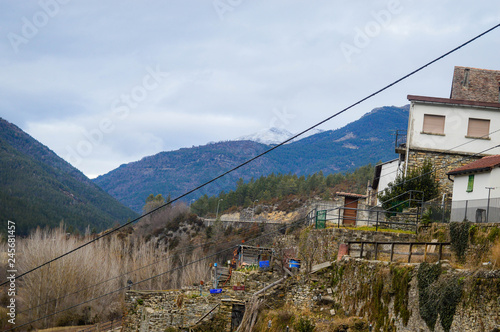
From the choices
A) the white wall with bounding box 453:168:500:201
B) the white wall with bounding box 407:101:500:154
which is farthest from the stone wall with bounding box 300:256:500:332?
the white wall with bounding box 407:101:500:154

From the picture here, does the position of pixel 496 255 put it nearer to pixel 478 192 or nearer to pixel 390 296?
pixel 390 296

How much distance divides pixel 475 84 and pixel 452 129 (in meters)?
5.70

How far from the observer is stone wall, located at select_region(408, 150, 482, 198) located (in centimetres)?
2972

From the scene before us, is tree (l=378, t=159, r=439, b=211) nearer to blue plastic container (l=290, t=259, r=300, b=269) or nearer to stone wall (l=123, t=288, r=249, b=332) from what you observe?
blue plastic container (l=290, t=259, r=300, b=269)

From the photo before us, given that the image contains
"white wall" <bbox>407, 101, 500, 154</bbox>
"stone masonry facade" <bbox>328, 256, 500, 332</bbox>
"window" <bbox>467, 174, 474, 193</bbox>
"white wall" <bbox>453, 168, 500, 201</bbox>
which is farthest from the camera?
"white wall" <bbox>407, 101, 500, 154</bbox>

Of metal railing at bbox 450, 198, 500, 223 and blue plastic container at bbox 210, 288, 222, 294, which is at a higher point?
metal railing at bbox 450, 198, 500, 223

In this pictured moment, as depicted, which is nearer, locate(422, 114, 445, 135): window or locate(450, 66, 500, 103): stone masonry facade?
locate(422, 114, 445, 135): window

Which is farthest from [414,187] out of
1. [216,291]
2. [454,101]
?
[216,291]

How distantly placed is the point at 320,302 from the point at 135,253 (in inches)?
2005

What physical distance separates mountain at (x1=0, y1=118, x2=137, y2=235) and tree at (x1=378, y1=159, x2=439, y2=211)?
8503 cm

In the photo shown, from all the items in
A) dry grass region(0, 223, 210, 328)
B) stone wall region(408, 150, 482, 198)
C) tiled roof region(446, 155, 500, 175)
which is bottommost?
dry grass region(0, 223, 210, 328)

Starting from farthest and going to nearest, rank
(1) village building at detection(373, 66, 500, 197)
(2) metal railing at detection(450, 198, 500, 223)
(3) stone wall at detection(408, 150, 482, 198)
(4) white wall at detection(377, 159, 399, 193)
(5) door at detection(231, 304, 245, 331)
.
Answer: (4) white wall at detection(377, 159, 399, 193), (1) village building at detection(373, 66, 500, 197), (3) stone wall at detection(408, 150, 482, 198), (5) door at detection(231, 304, 245, 331), (2) metal railing at detection(450, 198, 500, 223)

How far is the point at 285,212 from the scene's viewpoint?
95.6 metres

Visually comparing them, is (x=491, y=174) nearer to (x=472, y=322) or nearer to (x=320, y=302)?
(x=320, y=302)
